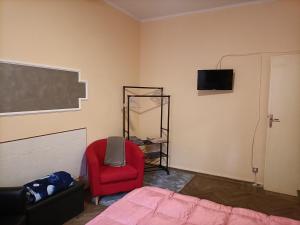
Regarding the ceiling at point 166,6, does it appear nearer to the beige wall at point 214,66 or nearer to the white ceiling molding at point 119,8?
the white ceiling molding at point 119,8

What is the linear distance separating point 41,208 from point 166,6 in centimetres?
322

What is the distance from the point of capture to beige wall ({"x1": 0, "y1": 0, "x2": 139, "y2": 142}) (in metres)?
2.27

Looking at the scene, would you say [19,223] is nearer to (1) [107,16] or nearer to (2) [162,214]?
(2) [162,214]

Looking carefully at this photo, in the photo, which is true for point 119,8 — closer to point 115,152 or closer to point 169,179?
point 115,152

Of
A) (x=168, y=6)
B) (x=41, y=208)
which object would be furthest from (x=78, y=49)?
(x=41, y=208)

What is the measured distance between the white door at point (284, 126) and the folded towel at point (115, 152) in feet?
6.90

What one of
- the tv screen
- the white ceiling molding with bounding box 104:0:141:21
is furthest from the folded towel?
the white ceiling molding with bounding box 104:0:141:21

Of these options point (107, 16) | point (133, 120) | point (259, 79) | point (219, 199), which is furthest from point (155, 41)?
point (219, 199)

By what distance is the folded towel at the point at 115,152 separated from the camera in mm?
3170

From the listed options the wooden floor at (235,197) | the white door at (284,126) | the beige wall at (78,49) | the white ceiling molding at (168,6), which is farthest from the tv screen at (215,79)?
→ the wooden floor at (235,197)

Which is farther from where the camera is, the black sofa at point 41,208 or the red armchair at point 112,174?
the red armchair at point 112,174

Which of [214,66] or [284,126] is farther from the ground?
[214,66]

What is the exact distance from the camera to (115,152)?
3.25m

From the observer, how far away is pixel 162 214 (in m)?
1.58
